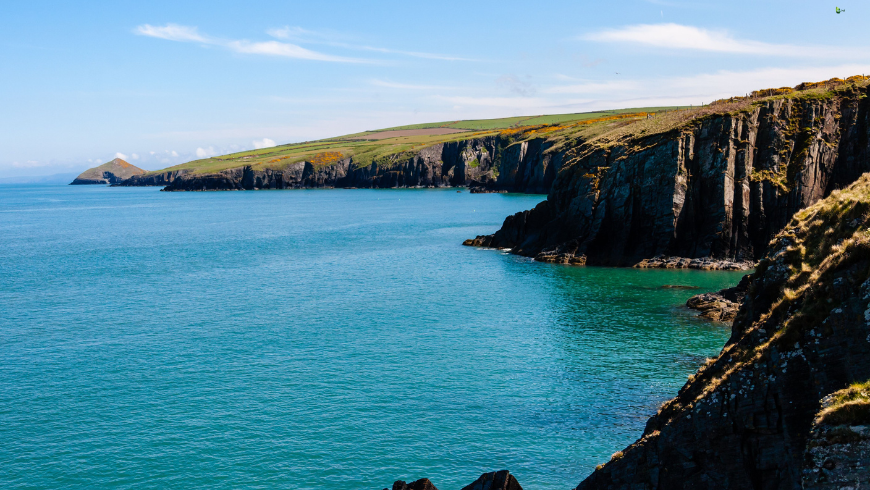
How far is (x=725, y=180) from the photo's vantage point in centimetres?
8894

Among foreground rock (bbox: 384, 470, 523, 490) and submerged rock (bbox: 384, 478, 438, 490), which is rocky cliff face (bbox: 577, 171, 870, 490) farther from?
submerged rock (bbox: 384, 478, 438, 490)

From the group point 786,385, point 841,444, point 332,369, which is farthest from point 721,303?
point 841,444

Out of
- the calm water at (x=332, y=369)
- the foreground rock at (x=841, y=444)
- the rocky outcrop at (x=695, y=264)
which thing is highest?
the foreground rock at (x=841, y=444)

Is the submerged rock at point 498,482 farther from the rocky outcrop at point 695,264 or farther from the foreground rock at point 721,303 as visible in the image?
the rocky outcrop at point 695,264

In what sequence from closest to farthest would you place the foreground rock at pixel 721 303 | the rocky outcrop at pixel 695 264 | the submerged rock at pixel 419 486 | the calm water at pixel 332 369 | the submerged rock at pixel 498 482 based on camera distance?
the submerged rock at pixel 498 482 < the submerged rock at pixel 419 486 < the calm water at pixel 332 369 < the foreground rock at pixel 721 303 < the rocky outcrop at pixel 695 264

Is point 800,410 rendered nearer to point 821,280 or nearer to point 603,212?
point 821,280

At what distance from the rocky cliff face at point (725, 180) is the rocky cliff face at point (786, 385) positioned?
221 feet

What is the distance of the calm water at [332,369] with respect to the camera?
114 feet

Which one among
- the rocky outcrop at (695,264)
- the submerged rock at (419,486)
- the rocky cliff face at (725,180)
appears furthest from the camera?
the rocky cliff face at (725,180)

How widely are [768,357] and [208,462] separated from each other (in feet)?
91.2

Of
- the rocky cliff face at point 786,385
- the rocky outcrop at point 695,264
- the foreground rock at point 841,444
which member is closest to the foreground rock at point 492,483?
the rocky cliff face at point 786,385

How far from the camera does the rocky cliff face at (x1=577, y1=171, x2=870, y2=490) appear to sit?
19.5 m

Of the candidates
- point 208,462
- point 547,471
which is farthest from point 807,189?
point 208,462

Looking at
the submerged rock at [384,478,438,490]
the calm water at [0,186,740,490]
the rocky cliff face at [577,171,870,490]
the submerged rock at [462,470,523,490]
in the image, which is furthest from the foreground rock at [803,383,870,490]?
the calm water at [0,186,740,490]
